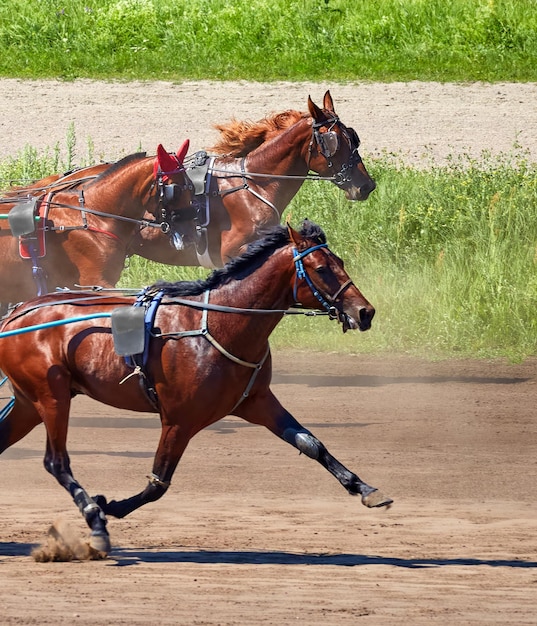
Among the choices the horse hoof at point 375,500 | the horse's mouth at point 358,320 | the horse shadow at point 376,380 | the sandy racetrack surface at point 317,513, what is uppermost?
the horse's mouth at point 358,320

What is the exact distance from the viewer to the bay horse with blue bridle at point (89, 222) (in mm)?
9445

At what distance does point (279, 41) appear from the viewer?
1912 centimetres

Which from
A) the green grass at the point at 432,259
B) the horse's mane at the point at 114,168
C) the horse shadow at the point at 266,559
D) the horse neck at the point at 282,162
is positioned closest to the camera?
the horse shadow at the point at 266,559

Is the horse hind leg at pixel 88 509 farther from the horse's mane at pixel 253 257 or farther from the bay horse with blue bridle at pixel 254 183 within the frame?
the bay horse with blue bridle at pixel 254 183

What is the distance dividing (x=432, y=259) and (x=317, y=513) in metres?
6.12

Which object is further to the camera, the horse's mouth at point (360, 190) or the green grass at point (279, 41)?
the green grass at point (279, 41)

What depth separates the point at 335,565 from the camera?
6.35 meters

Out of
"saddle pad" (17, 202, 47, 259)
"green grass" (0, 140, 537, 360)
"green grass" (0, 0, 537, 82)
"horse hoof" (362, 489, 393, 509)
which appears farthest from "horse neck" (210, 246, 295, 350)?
"green grass" (0, 0, 537, 82)

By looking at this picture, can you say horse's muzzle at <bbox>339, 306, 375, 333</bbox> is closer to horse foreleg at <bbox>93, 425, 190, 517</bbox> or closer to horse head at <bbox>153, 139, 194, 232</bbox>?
horse foreleg at <bbox>93, 425, 190, 517</bbox>

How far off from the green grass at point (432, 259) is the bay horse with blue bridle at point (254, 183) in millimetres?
2086

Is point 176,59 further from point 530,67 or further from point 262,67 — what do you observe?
point 530,67

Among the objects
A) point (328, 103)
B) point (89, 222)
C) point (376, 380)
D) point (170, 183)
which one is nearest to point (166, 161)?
point (170, 183)

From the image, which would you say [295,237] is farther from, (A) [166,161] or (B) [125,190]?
(B) [125,190]

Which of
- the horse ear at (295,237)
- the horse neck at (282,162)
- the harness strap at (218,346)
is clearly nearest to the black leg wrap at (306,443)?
the harness strap at (218,346)
